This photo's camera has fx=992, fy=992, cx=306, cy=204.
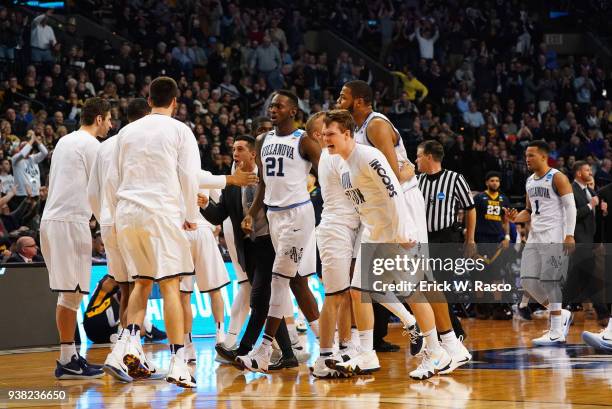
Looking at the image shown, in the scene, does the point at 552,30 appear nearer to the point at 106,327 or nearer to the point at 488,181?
the point at 488,181

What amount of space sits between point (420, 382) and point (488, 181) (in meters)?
7.70

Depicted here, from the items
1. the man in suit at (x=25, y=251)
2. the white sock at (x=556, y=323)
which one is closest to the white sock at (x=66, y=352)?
the man in suit at (x=25, y=251)

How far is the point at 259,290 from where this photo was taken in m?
8.58

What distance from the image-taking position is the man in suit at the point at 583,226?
1340 cm

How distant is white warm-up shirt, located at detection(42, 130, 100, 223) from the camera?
836 cm

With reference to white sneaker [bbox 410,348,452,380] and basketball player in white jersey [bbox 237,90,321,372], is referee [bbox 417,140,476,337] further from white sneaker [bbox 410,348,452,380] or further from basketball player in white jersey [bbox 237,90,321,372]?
white sneaker [bbox 410,348,452,380]

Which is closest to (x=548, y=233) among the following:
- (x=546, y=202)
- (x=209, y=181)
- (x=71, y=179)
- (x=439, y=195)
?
(x=546, y=202)

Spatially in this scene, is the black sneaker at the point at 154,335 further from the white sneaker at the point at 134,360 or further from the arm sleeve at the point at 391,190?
the arm sleeve at the point at 391,190

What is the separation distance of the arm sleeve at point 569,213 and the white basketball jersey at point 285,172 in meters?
3.65

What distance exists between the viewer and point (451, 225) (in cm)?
1109

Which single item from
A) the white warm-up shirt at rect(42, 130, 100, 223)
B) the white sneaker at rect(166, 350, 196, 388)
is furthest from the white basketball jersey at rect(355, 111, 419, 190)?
the white sneaker at rect(166, 350, 196, 388)

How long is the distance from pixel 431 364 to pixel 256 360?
1.44 metres

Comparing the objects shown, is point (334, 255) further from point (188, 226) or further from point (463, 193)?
point (463, 193)

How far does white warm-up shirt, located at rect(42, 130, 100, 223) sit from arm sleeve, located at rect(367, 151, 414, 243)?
245 centimetres
